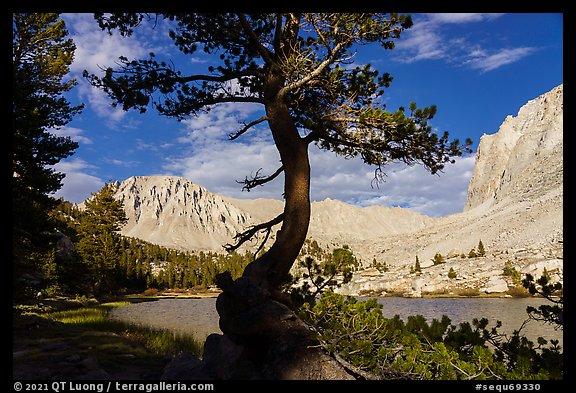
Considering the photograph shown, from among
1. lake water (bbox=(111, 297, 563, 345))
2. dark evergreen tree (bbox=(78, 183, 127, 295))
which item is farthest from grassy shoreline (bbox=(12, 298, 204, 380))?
dark evergreen tree (bbox=(78, 183, 127, 295))

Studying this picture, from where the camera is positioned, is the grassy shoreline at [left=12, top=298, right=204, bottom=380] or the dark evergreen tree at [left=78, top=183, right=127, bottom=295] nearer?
the grassy shoreline at [left=12, top=298, right=204, bottom=380]

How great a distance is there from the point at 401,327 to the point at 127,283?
8079cm

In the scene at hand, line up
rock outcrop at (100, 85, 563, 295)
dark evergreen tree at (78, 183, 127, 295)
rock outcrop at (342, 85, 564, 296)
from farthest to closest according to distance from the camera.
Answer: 1. rock outcrop at (100, 85, 563, 295)
2. rock outcrop at (342, 85, 564, 296)
3. dark evergreen tree at (78, 183, 127, 295)

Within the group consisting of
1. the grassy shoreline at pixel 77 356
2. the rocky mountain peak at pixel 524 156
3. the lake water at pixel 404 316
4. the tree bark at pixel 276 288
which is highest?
the rocky mountain peak at pixel 524 156

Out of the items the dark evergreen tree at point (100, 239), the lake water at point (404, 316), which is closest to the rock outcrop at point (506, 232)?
the lake water at point (404, 316)

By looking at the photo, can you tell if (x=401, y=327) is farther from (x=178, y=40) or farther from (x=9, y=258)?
(x=178, y=40)

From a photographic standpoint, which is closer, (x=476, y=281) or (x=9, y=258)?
(x=9, y=258)

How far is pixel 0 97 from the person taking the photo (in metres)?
4.16

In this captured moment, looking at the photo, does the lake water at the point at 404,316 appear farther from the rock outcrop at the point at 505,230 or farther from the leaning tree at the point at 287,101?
the leaning tree at the point at 287,101

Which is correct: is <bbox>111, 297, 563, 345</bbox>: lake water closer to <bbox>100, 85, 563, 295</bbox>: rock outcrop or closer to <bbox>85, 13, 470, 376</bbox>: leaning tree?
<bbox>100, 85, 563, 295</bbox>: rock outcrop

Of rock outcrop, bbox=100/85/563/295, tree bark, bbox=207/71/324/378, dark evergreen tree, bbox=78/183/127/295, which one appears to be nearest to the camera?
tree bark, bbox=207/71/324/378

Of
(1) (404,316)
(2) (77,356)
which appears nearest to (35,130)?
(2) (77,356)

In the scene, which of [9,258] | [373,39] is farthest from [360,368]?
[373,39]

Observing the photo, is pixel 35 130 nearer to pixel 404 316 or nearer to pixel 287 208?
pixel 287 208
